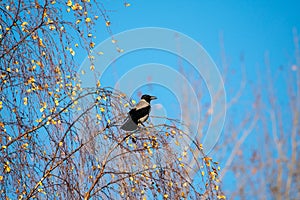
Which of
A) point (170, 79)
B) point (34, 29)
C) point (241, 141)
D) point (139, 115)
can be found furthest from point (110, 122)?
point (170, 79)

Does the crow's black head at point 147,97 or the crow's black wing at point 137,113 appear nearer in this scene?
the crow's black wing at point 137,113

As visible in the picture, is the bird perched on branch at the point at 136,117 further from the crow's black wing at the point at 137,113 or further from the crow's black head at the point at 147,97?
the crow's black head at the point at 147,97

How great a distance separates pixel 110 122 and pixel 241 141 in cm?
164

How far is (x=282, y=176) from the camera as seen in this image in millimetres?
4043

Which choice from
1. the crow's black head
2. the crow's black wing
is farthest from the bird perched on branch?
the crow's black head

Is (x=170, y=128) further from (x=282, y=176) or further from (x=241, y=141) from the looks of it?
(x=282, y=176)

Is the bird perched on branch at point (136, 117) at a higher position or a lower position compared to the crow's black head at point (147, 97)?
lower

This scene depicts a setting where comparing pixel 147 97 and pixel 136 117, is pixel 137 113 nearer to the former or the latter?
pixel 136 117

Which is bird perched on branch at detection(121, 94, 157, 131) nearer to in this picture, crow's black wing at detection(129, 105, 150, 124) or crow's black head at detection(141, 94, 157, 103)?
crow's black wing at detection(129, 105, 150, 124)

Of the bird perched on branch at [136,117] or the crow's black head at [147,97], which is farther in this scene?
the crow's black head at [147,97]

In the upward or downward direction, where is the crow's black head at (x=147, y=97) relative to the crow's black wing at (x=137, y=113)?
upward

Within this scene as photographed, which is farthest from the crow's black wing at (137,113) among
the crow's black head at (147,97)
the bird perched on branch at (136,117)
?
the crow's black head at (147,97)

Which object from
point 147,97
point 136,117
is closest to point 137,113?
point 136,117

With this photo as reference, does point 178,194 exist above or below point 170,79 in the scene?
below
